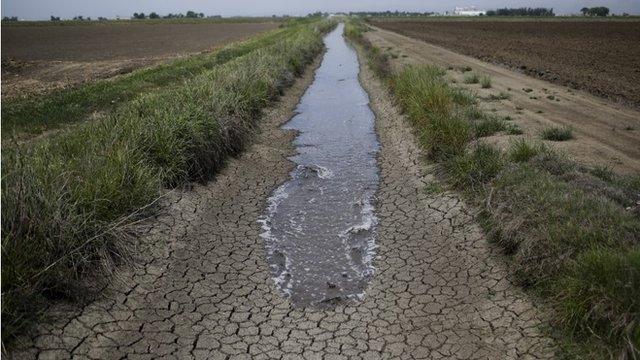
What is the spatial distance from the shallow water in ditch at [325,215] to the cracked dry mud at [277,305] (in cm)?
21

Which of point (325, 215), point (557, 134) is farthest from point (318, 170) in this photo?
point (557, 134)

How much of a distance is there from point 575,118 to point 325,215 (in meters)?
7.72

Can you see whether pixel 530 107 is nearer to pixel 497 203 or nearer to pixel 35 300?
pixel 497 203

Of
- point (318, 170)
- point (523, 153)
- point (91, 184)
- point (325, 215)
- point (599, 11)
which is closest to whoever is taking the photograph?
point (91, 184)

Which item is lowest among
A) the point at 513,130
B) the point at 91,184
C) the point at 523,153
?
the point at 513,130

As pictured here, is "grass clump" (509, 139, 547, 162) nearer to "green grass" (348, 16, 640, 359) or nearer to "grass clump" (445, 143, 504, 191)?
"green grass" (348, 16, 640, 359)

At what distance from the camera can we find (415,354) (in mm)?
4312

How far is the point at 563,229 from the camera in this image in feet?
16.6

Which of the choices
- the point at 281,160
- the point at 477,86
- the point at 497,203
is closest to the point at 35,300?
the point at 497,203

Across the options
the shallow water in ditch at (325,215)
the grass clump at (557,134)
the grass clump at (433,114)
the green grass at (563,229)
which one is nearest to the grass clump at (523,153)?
the green grass at (563,229)

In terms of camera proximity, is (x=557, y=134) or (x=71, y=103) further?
(x=71, y=103)

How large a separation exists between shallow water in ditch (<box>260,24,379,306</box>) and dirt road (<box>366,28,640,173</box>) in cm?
280

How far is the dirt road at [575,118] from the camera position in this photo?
8758 millimetres

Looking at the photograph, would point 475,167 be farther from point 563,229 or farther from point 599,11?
point 599,11
